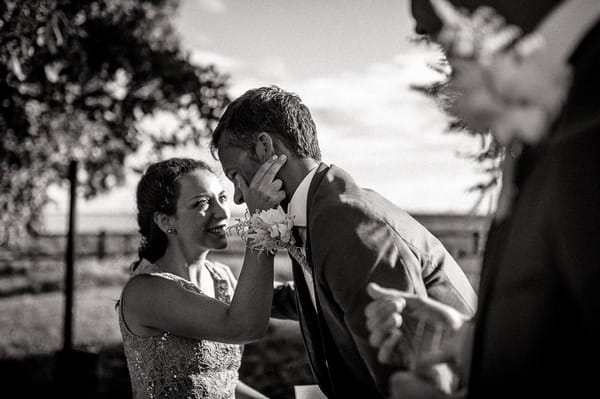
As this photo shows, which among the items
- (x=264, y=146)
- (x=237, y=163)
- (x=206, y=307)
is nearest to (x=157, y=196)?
(x=206, y=307)

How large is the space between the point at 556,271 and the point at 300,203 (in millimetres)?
1584

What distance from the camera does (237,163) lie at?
111 inches

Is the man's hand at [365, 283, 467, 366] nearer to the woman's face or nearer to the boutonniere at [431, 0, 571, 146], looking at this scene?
the boutonniere at [431, 0, 571, 146]

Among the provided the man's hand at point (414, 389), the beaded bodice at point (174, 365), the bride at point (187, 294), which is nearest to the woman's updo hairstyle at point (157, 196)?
the bride at point (187, 294)

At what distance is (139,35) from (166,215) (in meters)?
3.98

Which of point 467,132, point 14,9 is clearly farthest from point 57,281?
point 467,132

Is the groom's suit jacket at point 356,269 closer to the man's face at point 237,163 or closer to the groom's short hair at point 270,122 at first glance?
the groom's short hair at point 270,122

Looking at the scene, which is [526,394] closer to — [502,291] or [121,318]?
[502,291]

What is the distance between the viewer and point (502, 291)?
1.10 m

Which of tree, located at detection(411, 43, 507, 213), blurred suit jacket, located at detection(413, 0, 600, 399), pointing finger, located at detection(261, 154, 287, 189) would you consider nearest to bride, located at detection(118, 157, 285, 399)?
pointing finger, located at detection(261, 154, 287, 189)

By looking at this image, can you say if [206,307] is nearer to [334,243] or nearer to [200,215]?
[200,215]

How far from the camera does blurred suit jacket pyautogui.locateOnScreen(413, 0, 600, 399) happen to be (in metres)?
1.02

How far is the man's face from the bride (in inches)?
4.6

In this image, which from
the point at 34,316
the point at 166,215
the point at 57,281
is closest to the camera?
the point at 166,215
